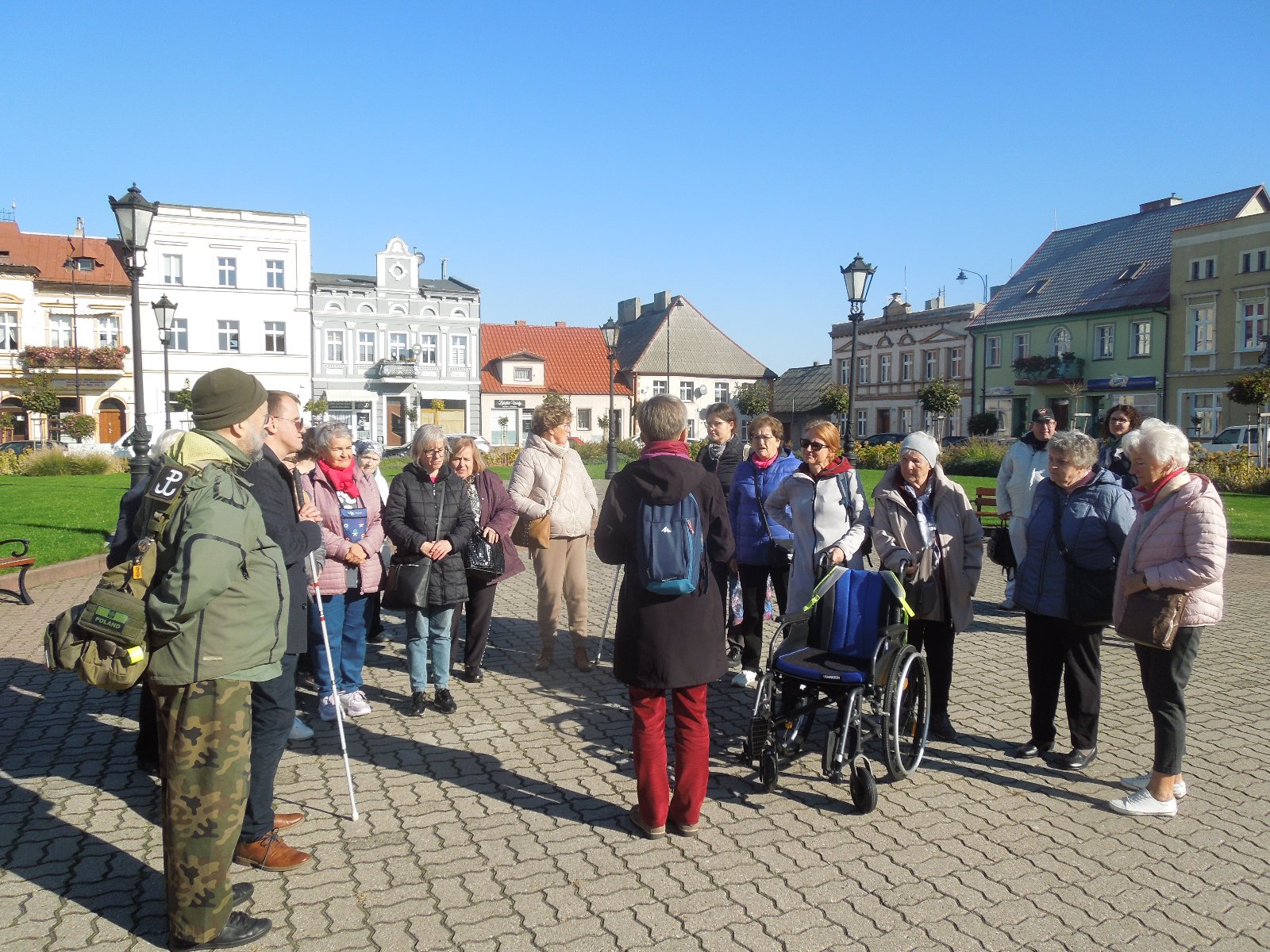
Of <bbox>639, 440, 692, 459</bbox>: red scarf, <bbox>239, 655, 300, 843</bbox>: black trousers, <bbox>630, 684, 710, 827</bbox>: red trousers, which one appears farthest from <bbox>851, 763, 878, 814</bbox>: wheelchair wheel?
<bbox>239, 655, 300, 843</bbox>: black trousers

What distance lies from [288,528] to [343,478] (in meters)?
2.13

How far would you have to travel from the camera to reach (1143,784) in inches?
192

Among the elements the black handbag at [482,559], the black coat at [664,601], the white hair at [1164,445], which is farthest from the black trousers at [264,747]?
the white hair at [1164,445]

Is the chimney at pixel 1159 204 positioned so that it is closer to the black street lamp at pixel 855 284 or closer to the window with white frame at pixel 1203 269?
the window with white frame at pixel 1203 269

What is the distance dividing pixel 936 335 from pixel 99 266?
4567 centimetres

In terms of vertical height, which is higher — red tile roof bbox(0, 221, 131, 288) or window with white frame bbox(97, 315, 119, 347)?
red tile roof bbox(0, 221, 131, 288)

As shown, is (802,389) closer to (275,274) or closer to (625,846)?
(275,274)

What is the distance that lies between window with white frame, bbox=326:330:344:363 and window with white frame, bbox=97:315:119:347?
1016 centimetres

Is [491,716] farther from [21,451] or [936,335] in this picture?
[936,335]

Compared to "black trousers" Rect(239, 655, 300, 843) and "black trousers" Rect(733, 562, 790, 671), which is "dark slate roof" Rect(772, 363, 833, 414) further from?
"black trousers" Rect(239, 655, 300, 843)

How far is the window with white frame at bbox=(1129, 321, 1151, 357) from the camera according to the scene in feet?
139

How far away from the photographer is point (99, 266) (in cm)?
4791

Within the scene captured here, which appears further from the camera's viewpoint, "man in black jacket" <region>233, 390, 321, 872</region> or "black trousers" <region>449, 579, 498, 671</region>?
"black trousers" <region>449, 579, 498, 671</region>

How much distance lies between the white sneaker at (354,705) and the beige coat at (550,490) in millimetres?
1824
